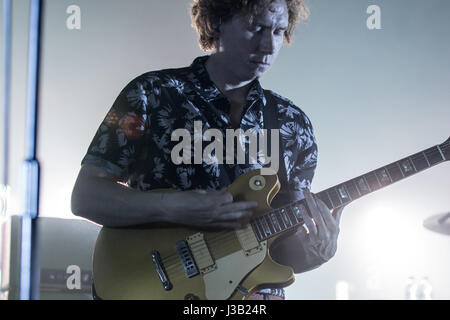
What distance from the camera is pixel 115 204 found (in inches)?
50.4

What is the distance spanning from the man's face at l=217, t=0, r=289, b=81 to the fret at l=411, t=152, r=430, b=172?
1.57 feet

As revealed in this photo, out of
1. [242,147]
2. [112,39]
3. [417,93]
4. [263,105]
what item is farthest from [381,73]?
[112,39]

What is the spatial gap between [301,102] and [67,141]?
2.77 ft

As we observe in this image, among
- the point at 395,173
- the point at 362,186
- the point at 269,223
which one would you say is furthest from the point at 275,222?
the point at 395,173

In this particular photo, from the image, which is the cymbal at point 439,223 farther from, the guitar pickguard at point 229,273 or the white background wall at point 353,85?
the guitar pickguard at point 229,273

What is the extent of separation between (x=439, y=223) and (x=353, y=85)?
578mm

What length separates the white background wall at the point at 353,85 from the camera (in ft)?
6.29

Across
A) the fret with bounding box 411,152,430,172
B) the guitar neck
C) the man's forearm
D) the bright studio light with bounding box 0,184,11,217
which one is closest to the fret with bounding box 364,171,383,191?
the guitar neck

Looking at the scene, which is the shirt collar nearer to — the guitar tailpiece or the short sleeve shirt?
the short sleeve shirt

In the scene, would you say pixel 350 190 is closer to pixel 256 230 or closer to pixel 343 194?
pixel 343 194

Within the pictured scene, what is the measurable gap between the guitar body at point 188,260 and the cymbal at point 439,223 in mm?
833
